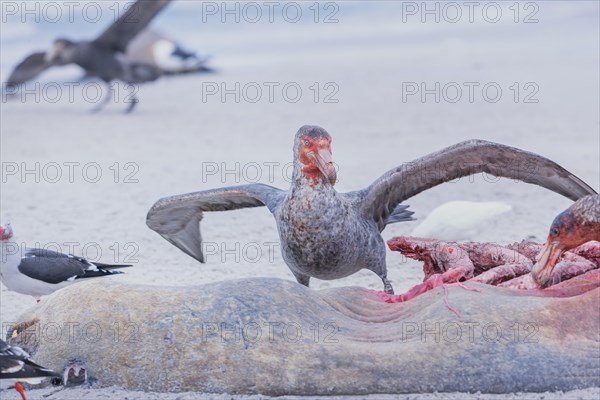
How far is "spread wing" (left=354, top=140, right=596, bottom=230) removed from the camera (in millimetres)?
5969

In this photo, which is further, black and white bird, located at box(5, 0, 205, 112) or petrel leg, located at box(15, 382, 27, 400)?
black and white bird, located at box(5, 0, 205, 112)

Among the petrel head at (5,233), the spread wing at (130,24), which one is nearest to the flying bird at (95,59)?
the spread wing at (130,24)

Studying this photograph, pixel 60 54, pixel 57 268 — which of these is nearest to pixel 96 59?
pixel 60 54

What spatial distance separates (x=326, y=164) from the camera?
579 centimetres

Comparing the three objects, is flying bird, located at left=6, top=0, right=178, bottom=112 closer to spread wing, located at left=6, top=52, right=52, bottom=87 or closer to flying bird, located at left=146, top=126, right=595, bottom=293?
spread wing, located at left=6, top=52, right=52, bottom=87

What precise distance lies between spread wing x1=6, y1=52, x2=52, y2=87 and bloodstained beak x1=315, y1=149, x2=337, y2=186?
1446 cm

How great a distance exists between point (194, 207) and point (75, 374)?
2.72 m

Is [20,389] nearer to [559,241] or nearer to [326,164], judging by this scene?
[326,164]

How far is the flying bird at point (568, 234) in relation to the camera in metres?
4.64

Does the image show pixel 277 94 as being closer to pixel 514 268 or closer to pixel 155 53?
pixel 155 53

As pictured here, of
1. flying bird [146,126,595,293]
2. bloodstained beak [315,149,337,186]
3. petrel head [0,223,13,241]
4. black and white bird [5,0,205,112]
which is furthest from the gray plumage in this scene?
black and white bird [5,0,205,112]

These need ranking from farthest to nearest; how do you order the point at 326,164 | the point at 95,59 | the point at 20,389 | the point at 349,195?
the point at 95,59
the point at 349,195
the point at 326,164
the point at 20,389

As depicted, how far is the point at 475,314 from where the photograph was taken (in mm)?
4301

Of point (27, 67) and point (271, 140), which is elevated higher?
point (27, 67)
